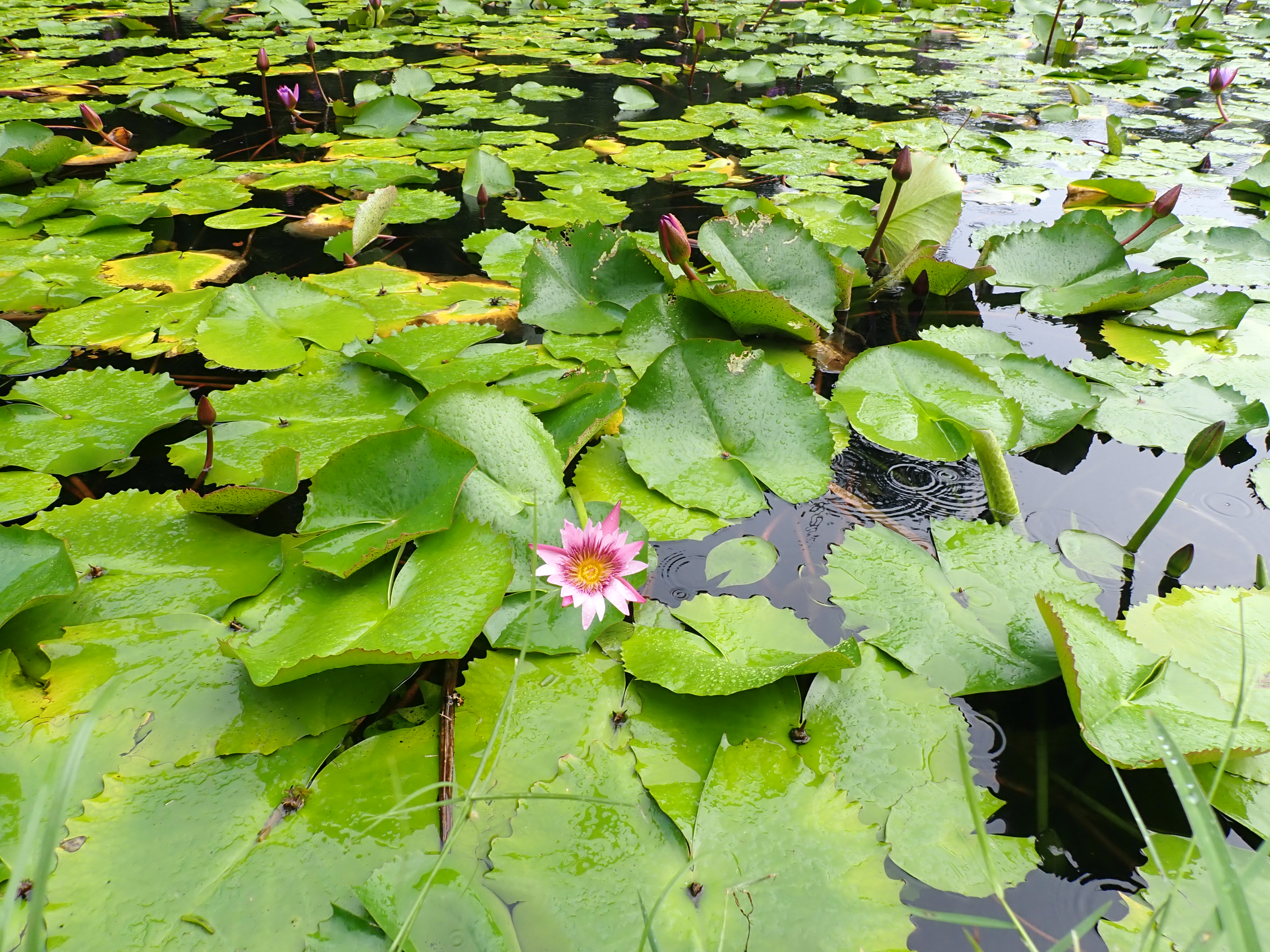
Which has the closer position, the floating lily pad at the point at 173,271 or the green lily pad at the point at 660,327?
the green lily pad at the point at 660,327

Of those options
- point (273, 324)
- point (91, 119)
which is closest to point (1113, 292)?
point (273, 324)

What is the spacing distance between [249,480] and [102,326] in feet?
3.05

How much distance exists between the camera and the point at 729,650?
1.09m

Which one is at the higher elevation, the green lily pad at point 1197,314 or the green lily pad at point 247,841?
the green lily pad at point 1197,314

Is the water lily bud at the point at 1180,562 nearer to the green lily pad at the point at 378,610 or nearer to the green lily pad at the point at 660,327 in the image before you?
the green lily pad at the point at 660,327

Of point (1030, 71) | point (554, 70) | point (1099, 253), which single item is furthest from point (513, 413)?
point (1030, 71)

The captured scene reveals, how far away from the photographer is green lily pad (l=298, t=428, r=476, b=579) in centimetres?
117

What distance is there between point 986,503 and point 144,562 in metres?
1.56

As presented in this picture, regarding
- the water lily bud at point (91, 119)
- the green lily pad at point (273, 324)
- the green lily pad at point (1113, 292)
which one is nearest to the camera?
the green lily pad at point (273, 324)

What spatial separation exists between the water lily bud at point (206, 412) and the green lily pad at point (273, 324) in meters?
0.46

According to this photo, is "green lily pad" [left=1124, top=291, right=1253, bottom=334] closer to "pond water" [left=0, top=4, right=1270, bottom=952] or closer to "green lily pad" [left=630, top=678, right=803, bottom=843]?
"pond water" [left=0, top=4, right=1270, bottom=952]

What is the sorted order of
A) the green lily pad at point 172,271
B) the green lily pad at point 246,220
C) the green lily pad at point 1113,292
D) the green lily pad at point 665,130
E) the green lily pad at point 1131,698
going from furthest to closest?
1. the green lily pad at point 665,130
2. the green lily pad at point 246,220
3. the green lily pad at point 172,271
4. the green lily pad at point 1113,292
5. the green lily pad at point 1131,698

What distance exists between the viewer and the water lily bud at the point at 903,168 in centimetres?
A: 195

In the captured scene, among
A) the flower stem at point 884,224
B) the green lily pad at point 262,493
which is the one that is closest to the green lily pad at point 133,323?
the green lily pad at point 262,493
